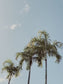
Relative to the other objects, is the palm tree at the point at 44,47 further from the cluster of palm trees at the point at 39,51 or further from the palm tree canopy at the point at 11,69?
the palm tree canopy at the point at 11,69

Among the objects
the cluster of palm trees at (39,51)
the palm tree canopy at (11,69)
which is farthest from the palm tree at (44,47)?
the palm tree canopy at (11,69)

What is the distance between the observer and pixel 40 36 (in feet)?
97.2

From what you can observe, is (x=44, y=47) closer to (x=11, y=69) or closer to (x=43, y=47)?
(x=43, y=47)

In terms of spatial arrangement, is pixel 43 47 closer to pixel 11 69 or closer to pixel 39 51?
pixel 39 51

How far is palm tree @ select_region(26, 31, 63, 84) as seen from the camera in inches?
1094

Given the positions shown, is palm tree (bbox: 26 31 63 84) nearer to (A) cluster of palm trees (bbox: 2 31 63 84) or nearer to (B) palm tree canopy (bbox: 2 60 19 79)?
(A) cluster of palm trees (bbox: 2 31 63 84)

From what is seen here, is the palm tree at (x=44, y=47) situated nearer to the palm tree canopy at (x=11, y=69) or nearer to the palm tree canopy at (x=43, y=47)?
the palm tree canopy at (x=43, y=47)

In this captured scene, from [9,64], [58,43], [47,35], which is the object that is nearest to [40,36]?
[47,35]

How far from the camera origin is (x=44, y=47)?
91.9ft

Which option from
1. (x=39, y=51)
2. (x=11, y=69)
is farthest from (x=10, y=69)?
(x=39, y=51)

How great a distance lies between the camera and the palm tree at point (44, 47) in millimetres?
27781

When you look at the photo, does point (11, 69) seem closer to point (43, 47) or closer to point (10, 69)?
point (10, 69)

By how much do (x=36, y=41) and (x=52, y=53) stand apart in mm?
3506

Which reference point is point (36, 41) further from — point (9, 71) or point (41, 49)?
point (9, 71)
